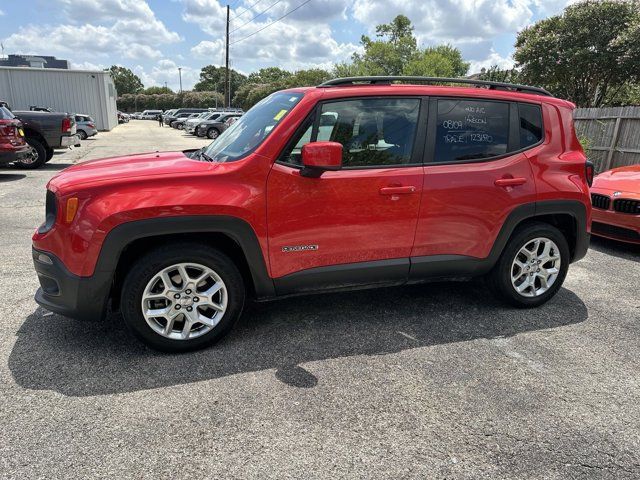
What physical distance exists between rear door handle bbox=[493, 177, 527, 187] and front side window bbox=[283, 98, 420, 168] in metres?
0.77

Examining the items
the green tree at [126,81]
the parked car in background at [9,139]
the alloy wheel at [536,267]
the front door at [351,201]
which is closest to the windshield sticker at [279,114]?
the front door at [351,201]

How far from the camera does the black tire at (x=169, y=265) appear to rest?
118 inches

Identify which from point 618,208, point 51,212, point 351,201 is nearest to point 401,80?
point 351,201

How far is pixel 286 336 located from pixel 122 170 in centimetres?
163

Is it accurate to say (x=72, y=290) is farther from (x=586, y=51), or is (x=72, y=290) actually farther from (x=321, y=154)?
(x=586, y=51)

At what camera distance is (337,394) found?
9.29 feet

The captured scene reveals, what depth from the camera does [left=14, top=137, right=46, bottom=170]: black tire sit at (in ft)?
39.9

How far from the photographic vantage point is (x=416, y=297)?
430 centimetres

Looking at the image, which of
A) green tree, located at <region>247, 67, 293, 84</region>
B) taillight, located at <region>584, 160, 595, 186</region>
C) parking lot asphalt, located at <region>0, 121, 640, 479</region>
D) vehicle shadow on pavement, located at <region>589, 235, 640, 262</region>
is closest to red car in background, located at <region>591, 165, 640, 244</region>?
vehicle shadow on pavement, located at <region>589, 235, 640, 262</region>

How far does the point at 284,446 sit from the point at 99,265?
1.56 metres


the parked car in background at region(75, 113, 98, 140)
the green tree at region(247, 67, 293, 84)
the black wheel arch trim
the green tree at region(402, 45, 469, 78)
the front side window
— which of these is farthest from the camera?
the green tree at region(247, 67, 293, 84)

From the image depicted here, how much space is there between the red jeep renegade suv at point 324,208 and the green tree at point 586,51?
47.0 feet

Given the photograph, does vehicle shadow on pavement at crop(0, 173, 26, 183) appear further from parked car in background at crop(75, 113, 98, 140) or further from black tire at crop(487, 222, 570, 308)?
parked car in background at crop(75, 113, 98, 140)

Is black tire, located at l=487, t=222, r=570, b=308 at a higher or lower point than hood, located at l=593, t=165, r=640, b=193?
lower
